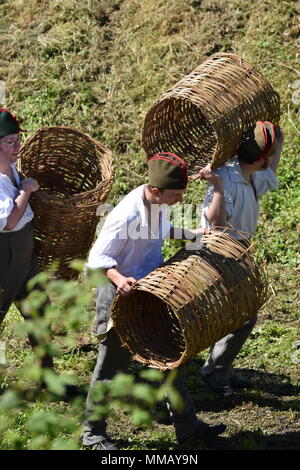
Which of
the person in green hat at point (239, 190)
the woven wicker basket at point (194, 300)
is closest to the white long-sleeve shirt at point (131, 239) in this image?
the woven wicker basket at point (194, 300)

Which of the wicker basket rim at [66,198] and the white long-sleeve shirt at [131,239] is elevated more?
the white long-sleeve shirt at [131,239]

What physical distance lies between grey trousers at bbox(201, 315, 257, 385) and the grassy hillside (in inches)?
39.2

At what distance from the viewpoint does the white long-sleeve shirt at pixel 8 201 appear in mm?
4758

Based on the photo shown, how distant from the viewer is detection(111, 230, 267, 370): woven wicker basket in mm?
4172

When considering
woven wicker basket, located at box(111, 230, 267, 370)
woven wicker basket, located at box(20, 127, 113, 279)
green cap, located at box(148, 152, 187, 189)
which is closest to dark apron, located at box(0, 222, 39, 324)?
woven wicker basket, located at box(20, 127, 113, 279)

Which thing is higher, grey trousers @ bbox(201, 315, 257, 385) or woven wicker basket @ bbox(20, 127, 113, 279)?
woven wicker basket @ bbox(20, 127, 113, 279)

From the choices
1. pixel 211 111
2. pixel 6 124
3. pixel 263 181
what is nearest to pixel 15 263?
pixel 6 124

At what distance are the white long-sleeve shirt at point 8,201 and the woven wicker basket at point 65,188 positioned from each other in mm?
169

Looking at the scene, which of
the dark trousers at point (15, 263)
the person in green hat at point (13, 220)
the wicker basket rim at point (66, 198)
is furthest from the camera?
the wicker basket rim at point (66, 198)

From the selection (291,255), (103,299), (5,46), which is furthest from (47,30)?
(103,299)

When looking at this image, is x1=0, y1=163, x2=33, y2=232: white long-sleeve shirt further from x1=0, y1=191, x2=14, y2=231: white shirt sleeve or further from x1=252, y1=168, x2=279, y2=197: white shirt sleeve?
x1=252, y1=168, x2=279, y2=197: white shirt sleeve

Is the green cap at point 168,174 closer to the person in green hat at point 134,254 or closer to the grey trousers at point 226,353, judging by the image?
the person in green hat at point 134,254

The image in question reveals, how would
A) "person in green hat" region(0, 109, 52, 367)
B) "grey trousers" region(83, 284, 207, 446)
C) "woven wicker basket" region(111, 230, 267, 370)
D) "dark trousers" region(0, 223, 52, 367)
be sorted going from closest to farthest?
"woven wicker basket" region(111, 230, 267, 370) < "grey trousers" region(83, 284, 207, 446) < "person in green hat" region(0, 109, 52, 367) < "dark trousers" region(0, 223, 52, 367)

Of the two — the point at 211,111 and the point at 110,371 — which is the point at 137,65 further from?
the point at 110,371
